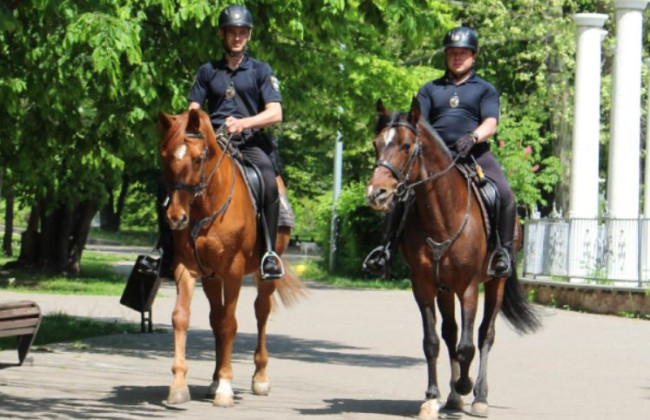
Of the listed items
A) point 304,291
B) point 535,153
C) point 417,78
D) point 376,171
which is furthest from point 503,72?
point 376,171

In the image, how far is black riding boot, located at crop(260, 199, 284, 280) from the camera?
1180 cm

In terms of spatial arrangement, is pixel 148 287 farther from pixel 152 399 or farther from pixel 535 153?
pixel 535 153

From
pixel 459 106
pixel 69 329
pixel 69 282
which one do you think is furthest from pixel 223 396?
pixel 69 282

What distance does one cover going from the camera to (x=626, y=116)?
29031mm

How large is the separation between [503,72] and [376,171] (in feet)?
130

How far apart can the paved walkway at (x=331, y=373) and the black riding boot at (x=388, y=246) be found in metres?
1.07

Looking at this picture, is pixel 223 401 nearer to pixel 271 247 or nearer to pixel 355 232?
pixel 271 247

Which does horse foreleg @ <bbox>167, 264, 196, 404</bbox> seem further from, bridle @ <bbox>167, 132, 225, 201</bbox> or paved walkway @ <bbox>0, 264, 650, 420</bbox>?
bridle @ <bbox>167, 132, 225, 201</bbox>

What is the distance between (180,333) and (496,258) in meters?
2.44

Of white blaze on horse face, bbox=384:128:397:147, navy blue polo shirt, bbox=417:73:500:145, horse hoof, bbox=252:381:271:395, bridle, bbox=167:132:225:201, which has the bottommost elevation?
horse hoof, bbox=252:381:271:395

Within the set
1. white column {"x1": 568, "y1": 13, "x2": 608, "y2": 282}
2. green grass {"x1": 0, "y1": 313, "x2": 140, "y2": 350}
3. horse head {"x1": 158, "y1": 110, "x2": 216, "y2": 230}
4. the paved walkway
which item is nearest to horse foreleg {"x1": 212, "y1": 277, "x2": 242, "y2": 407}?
the paved walkway

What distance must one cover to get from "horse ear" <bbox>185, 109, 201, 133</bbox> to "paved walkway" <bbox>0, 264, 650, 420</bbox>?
201 centimetres

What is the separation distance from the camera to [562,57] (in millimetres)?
41500

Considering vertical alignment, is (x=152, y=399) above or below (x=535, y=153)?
below
